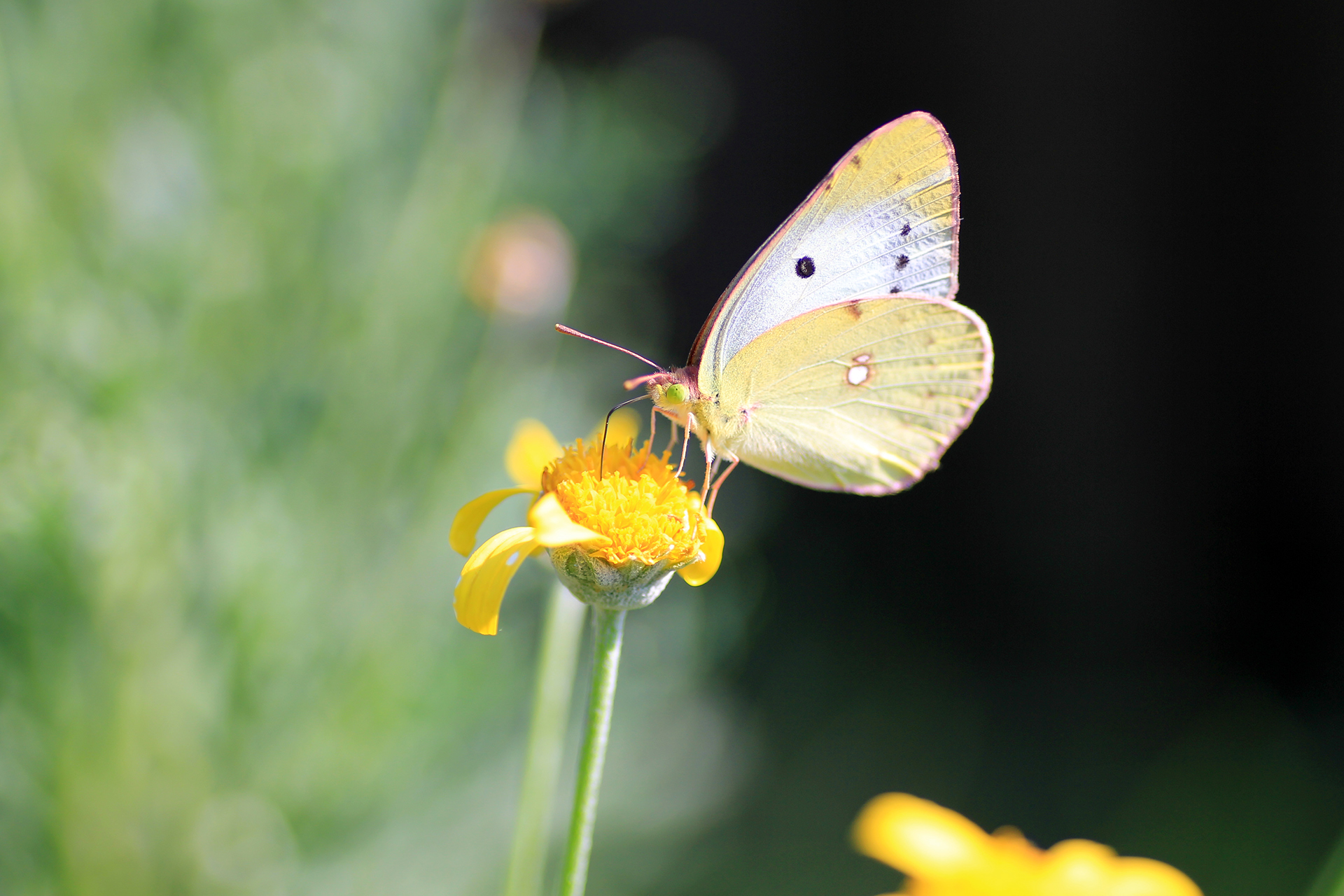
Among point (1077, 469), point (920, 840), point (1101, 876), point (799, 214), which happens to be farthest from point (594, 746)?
point (1077, 469)

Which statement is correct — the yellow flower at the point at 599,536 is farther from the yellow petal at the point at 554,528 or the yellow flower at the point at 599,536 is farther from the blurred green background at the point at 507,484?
the blurred green background at the point at 507,484

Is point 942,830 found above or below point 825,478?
below

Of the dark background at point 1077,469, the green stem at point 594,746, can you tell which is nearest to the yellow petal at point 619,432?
the green stem at point 594,746

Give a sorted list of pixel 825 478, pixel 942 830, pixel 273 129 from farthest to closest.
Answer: pixel 273 129
pixel 825 478
pixel 942 830

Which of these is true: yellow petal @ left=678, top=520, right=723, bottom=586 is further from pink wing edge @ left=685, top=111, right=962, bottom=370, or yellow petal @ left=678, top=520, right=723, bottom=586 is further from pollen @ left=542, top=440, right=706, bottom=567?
pink wing edge @ left=685, top=111, right=962, bottom=370

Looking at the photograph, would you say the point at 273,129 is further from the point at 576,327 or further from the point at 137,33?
the point at 576,327

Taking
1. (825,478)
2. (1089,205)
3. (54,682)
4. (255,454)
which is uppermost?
(1089,205)

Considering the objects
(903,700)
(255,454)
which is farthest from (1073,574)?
(255,454)
